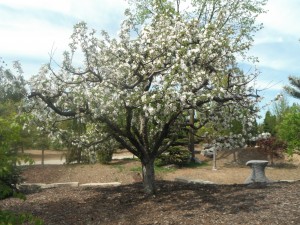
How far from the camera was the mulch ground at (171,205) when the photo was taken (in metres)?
8.88

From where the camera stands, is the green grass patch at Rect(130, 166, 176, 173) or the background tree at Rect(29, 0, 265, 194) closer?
the background tree at Rect(29, 0, 265, 194)

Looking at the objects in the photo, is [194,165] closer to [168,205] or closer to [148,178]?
[148,178]

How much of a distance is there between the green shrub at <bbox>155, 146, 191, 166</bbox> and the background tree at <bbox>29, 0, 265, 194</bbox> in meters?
13.2

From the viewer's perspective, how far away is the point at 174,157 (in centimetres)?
2592

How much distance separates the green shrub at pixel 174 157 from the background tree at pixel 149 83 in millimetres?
13212

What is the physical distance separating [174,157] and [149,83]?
49.8 ft

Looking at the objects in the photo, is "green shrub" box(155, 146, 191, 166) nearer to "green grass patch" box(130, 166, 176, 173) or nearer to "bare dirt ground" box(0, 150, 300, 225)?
"green grass patch" box(130, 166, 176, 173)

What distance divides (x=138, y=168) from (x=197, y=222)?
1382 cm

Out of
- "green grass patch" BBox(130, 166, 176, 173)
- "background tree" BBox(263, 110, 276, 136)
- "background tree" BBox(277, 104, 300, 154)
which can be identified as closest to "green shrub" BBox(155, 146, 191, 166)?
"green grass patch" BBox(130, 166, 176, 173)

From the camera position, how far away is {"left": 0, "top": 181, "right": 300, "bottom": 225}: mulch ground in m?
8.88

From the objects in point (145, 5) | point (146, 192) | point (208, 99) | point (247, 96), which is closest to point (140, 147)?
point (146, 192)

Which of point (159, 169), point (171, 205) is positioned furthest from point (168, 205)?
point (159, 169)

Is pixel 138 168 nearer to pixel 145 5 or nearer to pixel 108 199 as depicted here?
pixel 108 199

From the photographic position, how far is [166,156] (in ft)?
84.3
